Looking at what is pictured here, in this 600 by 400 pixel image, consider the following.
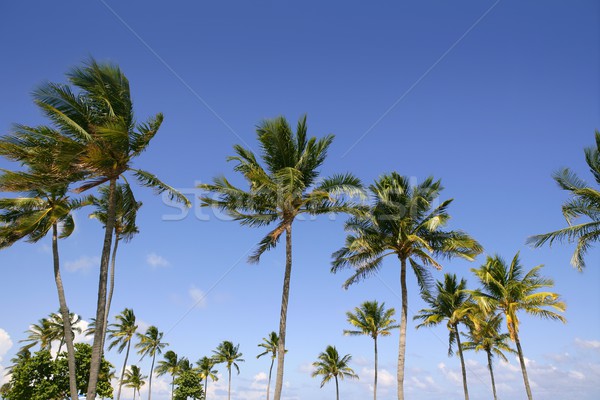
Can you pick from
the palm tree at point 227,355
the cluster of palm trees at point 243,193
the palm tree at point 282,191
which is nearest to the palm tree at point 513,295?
the cluster of palm trees at point 243,193

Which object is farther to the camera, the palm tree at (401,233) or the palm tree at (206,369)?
the palm tree at (206,369)

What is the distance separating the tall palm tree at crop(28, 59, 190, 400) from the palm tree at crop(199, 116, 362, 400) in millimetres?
3487

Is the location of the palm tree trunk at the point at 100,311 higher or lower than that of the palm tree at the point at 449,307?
lower

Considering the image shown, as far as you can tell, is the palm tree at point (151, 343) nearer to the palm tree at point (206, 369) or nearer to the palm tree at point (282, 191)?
the palm tree at point (206, 369)

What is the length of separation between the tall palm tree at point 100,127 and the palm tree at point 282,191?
11.4ft

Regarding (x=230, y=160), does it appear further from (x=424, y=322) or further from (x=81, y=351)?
(x=424, y=322)

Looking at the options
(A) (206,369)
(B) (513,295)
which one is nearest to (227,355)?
(A) (206,369)

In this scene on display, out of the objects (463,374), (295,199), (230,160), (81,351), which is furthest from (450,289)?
(81,351)

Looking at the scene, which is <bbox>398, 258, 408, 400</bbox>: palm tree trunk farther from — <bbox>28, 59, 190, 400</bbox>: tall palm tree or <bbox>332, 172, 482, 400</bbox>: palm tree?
<bbox>28, 59, 190, 400</bbox>: tall palm tree

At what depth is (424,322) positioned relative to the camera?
35125 mm

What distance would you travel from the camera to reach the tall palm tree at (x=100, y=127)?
13.8 m

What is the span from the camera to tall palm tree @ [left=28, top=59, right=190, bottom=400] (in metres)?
13.8

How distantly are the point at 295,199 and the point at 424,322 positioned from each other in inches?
906

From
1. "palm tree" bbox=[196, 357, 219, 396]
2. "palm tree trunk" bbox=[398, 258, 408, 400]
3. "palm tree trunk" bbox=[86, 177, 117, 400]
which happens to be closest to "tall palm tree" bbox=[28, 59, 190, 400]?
"palm tree trunk" bbox=[86, 177, 117, 400]
